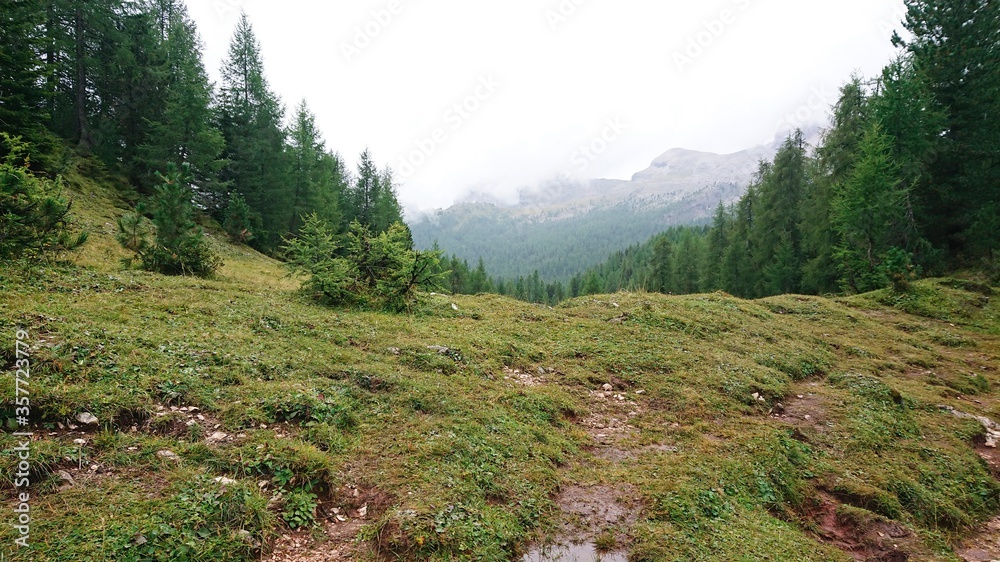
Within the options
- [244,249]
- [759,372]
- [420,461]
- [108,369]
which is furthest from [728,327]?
[244,249]

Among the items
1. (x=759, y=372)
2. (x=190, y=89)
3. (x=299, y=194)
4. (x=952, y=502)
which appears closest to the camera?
(x=952, y=502)

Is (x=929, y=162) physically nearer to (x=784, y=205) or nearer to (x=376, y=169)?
(x=784, y=205)

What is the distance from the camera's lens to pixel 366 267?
13.5m

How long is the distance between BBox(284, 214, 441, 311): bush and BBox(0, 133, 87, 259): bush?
5191 millimetres

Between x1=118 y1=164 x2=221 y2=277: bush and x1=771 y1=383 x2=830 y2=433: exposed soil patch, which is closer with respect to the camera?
x1=771 y1=383 x2=830 y2=433: exposed soil patch

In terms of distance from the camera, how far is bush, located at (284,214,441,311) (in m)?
12.9

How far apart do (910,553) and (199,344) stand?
10.8 meters

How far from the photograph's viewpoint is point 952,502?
612cm

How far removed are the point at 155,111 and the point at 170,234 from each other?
25.4 m

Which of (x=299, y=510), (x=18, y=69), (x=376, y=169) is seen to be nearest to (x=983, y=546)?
(x=299, y=510)

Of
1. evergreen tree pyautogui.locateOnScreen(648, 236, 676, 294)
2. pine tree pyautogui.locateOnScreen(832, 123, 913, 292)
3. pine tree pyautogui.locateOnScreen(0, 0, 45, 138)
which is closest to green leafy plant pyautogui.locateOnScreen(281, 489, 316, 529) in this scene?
pine tree pyautogui.locateOnScreen(0, 0, 45, 138)

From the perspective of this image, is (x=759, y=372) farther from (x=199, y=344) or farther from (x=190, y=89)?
(x=190, y=89)

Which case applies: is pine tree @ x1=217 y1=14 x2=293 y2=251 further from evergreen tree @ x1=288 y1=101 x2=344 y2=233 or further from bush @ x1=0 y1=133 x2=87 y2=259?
bush @ x1=0 y1=133 x2=87 y2=259

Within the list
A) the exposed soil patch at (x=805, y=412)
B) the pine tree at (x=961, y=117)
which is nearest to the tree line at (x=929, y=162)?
the pine tree at (x=961, y=117)
